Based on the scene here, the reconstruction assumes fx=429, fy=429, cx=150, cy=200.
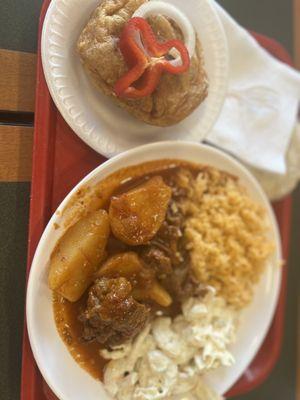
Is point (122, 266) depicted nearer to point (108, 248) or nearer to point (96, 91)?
point (108, 248)

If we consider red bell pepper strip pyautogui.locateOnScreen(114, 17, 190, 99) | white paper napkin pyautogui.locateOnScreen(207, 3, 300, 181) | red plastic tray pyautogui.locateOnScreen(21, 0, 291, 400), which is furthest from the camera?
white paper napkin pyautogui.locateOnScreen(207, 3, 300, 181)

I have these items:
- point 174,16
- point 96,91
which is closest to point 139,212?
point 96,91

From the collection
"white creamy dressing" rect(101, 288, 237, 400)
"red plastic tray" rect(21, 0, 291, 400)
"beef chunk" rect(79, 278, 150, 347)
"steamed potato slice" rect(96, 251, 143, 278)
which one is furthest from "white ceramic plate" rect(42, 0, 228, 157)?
"white creamy dressing" rect(101, 288, 237, 400)

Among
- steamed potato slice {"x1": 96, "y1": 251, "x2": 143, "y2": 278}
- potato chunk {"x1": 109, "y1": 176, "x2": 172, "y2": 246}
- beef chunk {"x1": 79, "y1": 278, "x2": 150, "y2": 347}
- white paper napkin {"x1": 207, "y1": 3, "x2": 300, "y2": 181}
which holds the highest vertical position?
white paper napkin {"x1": 207, "y1": 3, "x2": 300, "y2": 181}

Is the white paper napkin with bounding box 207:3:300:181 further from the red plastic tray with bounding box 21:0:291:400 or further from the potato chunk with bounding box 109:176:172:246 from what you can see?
the red plastic tray with bounding box 21:0:291:400

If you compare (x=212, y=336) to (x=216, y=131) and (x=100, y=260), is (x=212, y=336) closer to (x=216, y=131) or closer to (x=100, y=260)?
(x=100, y=260)
